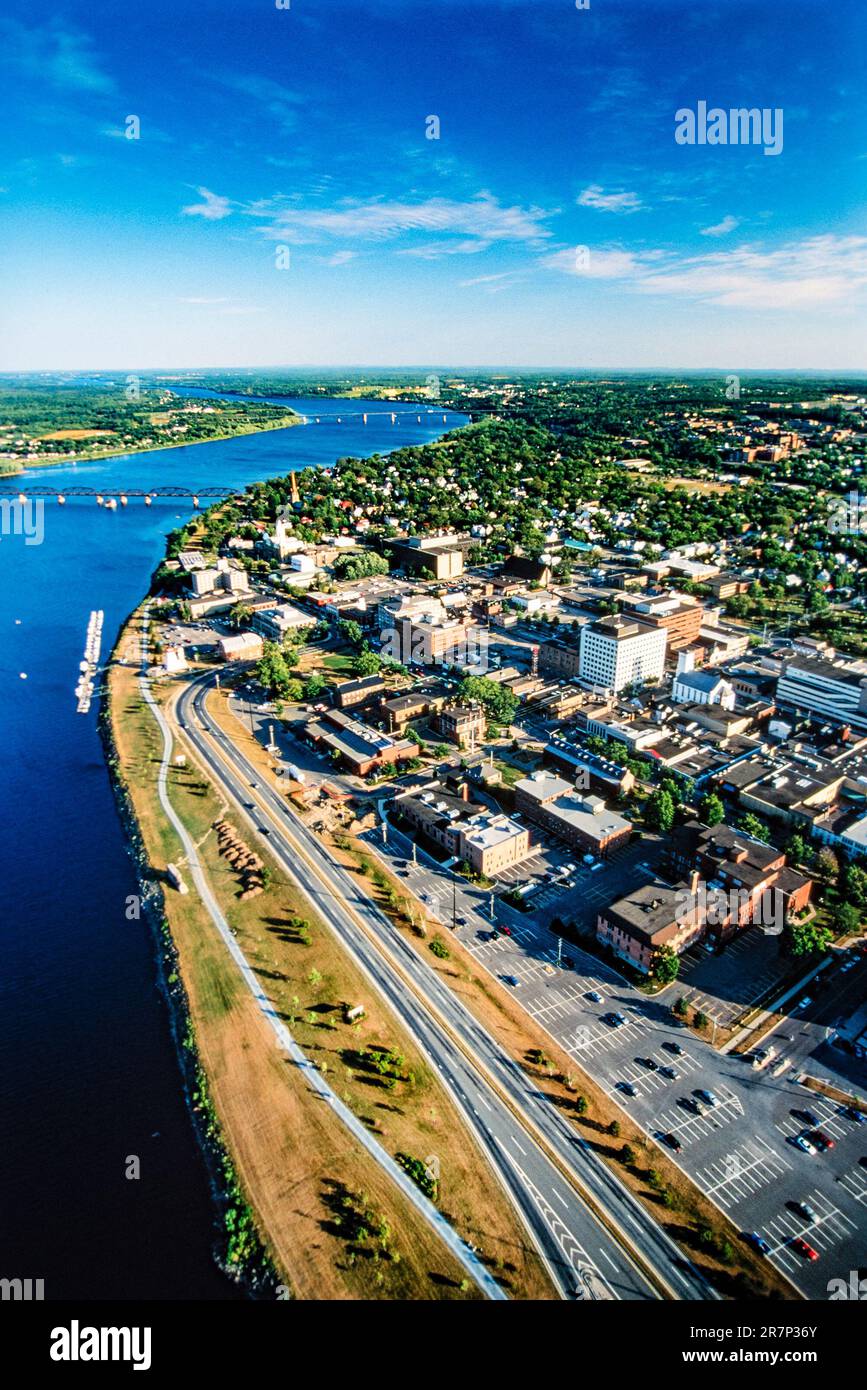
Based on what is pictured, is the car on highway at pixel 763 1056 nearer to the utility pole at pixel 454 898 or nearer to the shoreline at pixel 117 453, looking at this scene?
the utility pole at pixel 454 898

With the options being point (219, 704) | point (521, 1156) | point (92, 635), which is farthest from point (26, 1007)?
point (92, 635)

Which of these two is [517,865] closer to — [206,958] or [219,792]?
[206,958]

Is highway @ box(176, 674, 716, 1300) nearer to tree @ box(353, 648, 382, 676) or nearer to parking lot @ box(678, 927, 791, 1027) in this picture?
parking lot @ box(678, 927, 791, 1027)

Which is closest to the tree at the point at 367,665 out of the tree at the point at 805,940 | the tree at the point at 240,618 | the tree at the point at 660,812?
the tree at the point at 240,618

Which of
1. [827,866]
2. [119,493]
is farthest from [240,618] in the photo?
[119,493]

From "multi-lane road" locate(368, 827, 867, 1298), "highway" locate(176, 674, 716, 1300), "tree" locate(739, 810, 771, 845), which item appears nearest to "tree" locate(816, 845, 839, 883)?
"tree" locate(739, 810, 771, 845)

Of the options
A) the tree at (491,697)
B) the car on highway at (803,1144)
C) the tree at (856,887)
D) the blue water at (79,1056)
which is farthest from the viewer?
the tree at (491,697)
